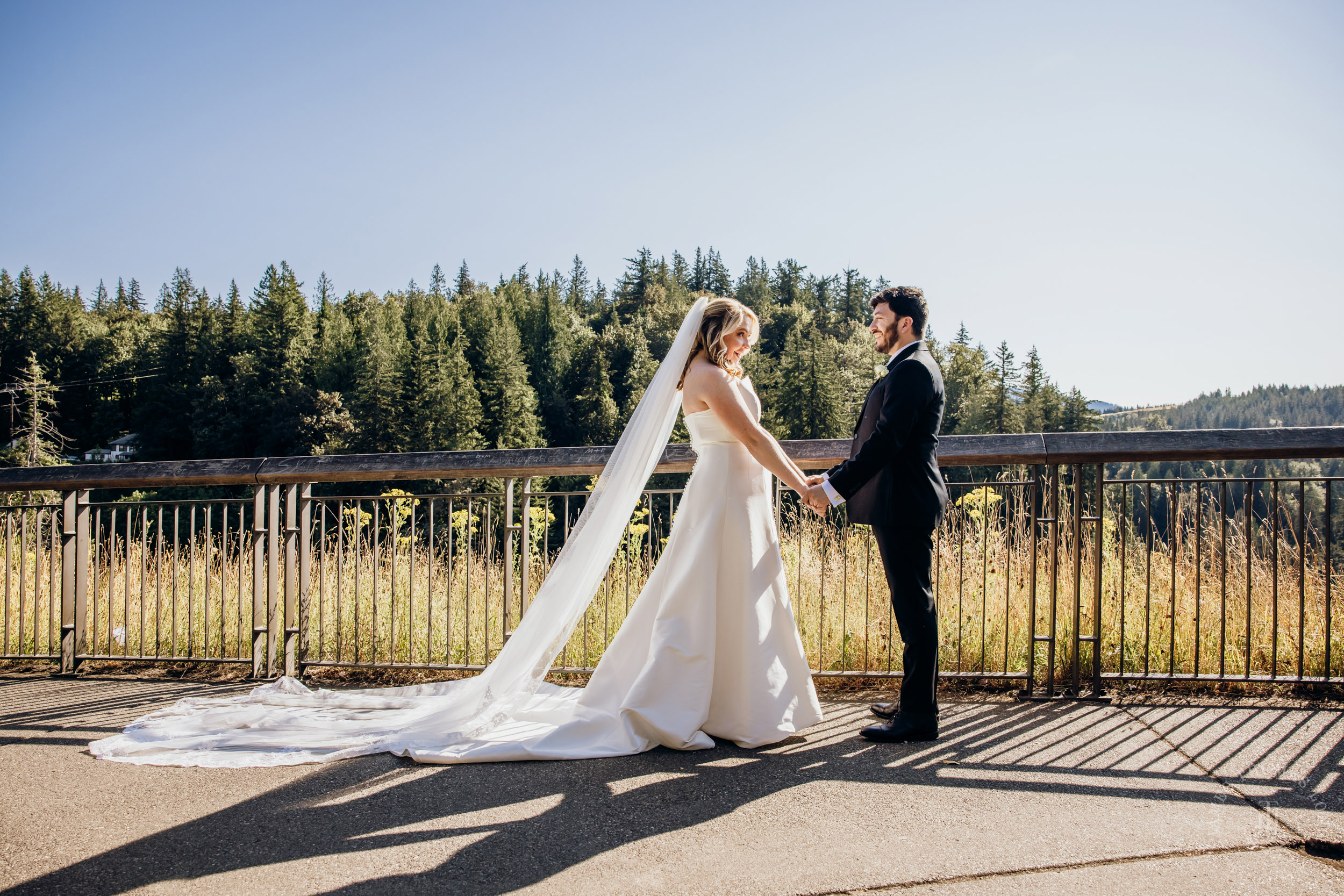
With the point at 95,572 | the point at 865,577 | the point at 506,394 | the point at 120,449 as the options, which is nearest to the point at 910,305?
the point at 865,577

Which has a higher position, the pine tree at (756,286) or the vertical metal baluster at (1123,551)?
the pine tree at (756,286)

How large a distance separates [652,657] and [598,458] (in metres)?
1.20

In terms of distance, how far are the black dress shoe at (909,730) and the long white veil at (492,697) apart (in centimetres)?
142

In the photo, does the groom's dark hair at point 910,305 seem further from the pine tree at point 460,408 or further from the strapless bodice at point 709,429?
the pine tree at point 460,408

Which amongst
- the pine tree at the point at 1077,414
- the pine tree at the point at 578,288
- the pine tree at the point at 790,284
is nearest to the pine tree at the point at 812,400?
the pine tree at the point at 1077,414

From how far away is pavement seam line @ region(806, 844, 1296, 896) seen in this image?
6.89ft

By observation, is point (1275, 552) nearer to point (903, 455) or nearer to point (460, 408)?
point (903, 455)

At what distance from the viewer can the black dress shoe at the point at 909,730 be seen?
3324 mm

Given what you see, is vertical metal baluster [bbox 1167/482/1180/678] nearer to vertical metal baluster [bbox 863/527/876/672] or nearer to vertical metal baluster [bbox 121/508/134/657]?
vertical metal baluster [bbox 863/527/876/672]

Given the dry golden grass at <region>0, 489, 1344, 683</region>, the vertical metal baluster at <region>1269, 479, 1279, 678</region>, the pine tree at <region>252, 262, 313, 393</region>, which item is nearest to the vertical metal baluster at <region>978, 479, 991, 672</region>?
the dry golden grass at <region>0, 489, 1344, 683</region>

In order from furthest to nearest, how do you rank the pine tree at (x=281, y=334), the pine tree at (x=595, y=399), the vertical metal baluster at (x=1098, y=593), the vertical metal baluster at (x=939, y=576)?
the pine tree at (x=595, y=399) < the pine tree at (x=281, y=334) < the vertical metal baluster at (x=939, y=576) < the vertical metal baluster at (x=1098, y=593)

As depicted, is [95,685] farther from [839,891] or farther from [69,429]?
[69,429]

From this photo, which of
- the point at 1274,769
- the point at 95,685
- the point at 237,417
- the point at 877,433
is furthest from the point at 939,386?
the point at 237,417

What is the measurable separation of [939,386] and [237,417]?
72.6 meters
